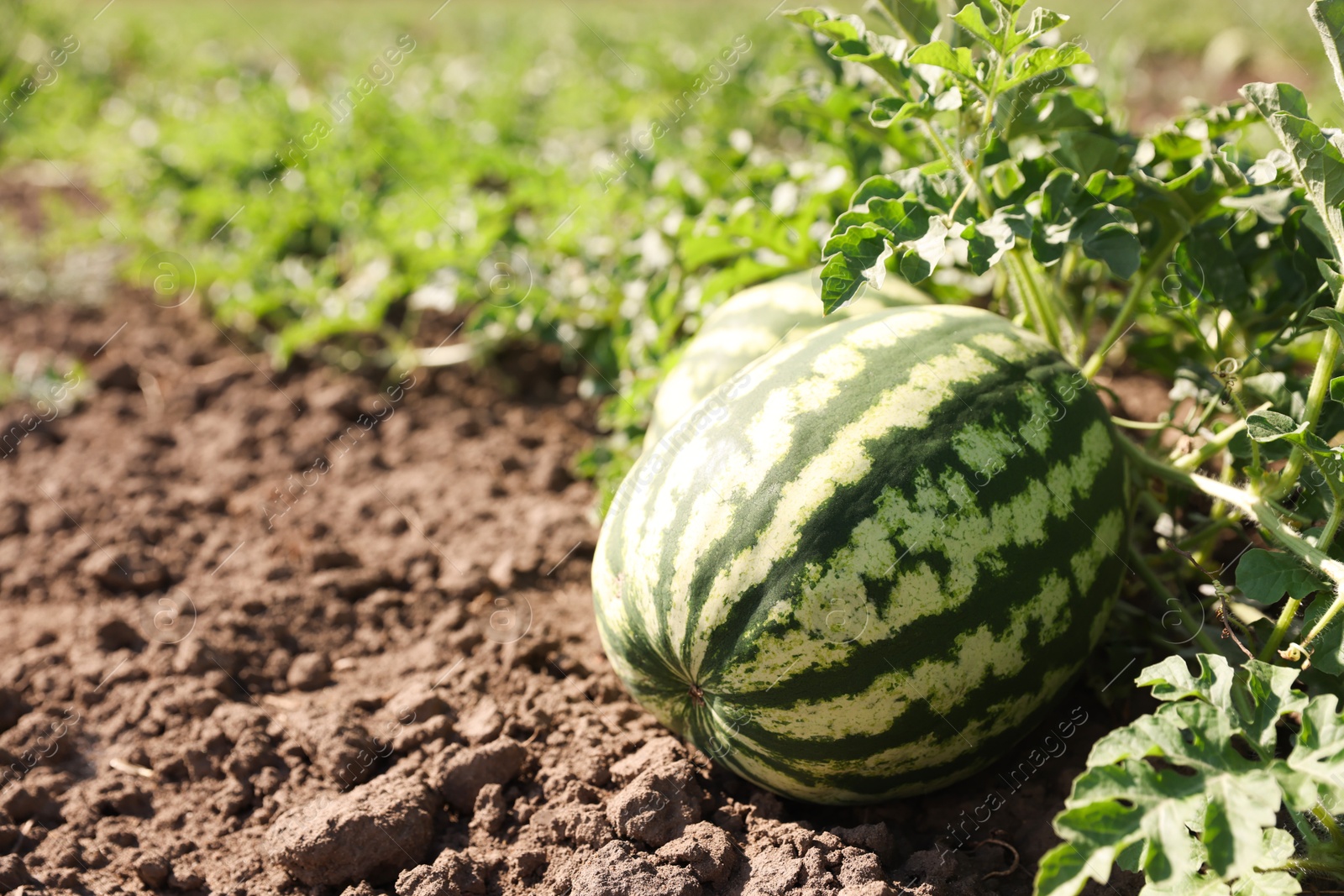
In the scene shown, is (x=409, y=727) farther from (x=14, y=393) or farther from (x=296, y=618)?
(x=14, y=393)

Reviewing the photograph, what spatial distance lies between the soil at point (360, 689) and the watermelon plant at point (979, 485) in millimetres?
196

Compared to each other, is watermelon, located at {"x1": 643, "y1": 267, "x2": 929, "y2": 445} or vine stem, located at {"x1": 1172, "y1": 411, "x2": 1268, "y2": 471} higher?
watermelon, located at {"x1": 643, "y1": 267, "x2": 929, "y2": 445}

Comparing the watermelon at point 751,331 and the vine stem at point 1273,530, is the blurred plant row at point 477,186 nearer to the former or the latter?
the watermelon at point 751,331

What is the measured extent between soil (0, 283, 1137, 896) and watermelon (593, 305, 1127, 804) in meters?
0.19

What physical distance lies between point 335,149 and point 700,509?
3.70 meters

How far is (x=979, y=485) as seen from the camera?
186 cm

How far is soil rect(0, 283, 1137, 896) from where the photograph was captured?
1.96 metres

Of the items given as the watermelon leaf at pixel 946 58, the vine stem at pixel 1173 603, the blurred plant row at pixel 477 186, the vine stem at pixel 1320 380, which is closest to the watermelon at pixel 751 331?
the blurred plant row at pixel 477 186

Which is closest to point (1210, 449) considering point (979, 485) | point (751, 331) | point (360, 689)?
point (979, 485)

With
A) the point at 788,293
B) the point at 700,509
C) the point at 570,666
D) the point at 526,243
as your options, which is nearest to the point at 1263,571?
the point at 700,509

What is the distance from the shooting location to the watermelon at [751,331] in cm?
253

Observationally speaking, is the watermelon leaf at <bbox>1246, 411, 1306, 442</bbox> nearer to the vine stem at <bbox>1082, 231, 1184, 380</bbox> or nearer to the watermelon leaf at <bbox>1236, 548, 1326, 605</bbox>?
the watermelon leaf at <bbox>1236, 548, 1326, 605</bbox>

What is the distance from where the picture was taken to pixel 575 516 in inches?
122

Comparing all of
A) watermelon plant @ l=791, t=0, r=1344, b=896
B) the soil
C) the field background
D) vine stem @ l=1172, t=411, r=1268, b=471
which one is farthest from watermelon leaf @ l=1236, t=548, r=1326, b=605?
the soil
